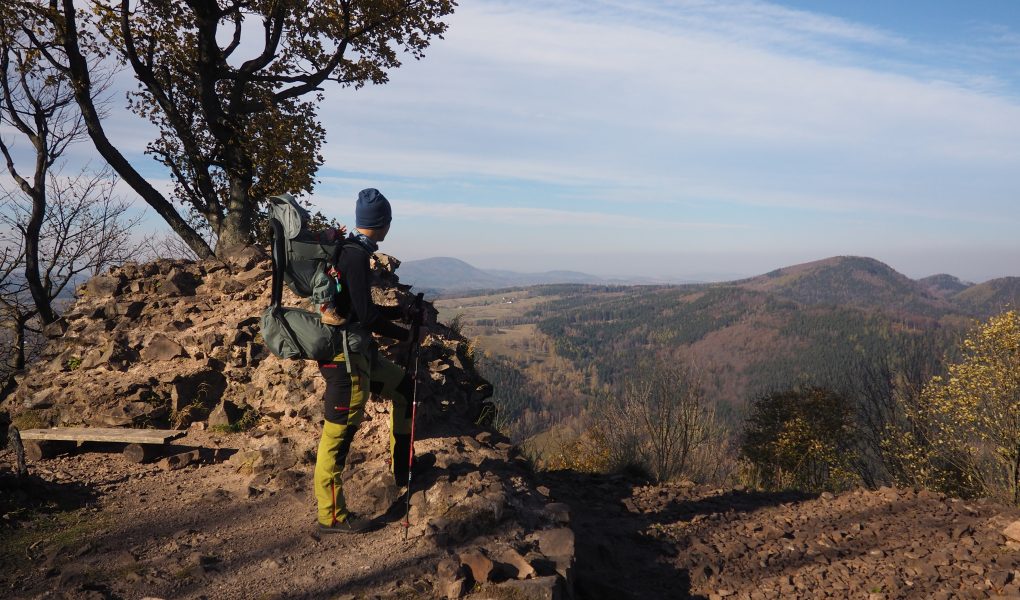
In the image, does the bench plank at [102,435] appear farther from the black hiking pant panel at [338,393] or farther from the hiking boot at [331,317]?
the hiking boot at [331,317]

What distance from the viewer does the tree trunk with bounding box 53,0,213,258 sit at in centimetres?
1091

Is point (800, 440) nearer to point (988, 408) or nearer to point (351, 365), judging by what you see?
point (988, 408)

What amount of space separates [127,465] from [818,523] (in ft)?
27.6

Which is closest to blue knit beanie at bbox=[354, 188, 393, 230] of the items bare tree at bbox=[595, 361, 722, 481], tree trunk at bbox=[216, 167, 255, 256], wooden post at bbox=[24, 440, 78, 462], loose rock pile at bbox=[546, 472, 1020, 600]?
loose rock pile at bbox=[546, 472, 1020, 600]

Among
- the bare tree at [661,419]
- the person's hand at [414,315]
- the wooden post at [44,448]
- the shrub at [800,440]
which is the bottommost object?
the shrub at [800,440]

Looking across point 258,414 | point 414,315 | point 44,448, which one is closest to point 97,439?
point 44,448

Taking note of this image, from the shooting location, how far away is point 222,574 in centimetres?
464

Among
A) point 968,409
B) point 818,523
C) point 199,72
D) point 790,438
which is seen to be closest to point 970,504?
point 818,523

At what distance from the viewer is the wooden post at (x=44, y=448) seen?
690 centimetres

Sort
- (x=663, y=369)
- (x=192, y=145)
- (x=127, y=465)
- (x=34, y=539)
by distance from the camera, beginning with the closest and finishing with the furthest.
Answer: (x=34, y=539) < (x=127, y=465) < (x=192, y=145) < (x=663, y=369)

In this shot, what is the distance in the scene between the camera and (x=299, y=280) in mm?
5117

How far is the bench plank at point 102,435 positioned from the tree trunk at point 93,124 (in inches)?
230

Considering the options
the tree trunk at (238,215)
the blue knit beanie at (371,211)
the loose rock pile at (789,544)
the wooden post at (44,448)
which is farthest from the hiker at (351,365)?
the tree trunk at (238,215)

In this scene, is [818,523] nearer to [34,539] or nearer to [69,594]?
[69,594]
